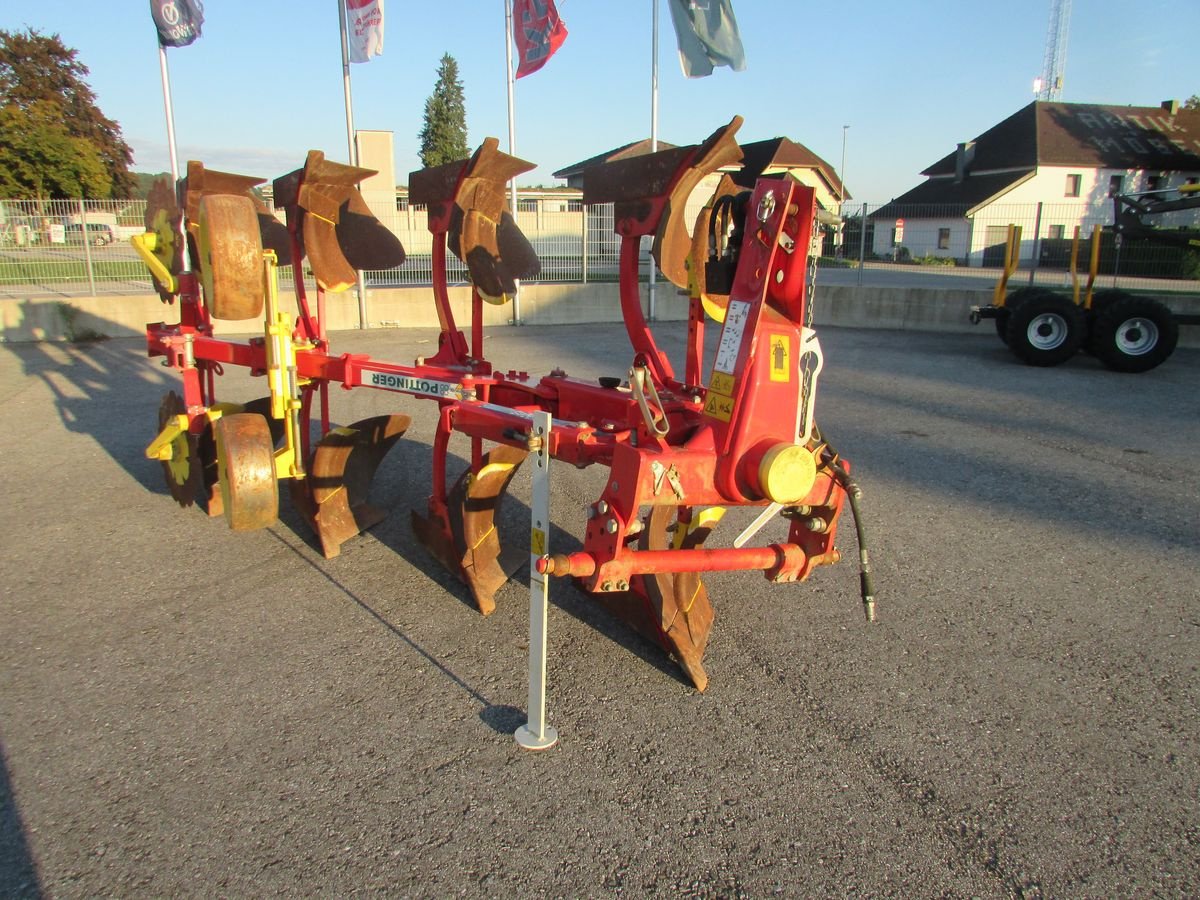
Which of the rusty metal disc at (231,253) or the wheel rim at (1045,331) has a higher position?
the rusty metal disc at (231,253)

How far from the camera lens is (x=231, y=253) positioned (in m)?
3.62

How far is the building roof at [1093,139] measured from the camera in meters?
37.2

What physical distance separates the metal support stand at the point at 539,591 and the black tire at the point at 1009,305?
10.8 metres

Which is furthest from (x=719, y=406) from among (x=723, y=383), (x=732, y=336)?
(x=732, y=336)

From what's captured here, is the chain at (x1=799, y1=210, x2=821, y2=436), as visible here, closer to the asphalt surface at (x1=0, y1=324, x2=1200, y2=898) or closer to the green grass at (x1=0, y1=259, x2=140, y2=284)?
the asphalt surface at (x1=0, y1=324, x2=1200, y2=898)

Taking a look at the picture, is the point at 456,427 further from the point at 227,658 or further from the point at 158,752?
the point at 158,752

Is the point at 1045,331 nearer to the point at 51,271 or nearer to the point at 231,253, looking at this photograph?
the point at 231,253

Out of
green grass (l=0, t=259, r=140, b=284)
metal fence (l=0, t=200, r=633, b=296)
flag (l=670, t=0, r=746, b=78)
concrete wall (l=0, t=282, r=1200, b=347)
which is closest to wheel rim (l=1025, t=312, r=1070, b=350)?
concrete wall (l=0, t=282, r=1200, b=347)

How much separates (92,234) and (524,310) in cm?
778

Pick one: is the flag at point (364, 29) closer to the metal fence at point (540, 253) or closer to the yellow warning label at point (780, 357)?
the metal fence at point (540, 253)

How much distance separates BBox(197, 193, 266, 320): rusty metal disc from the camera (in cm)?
360

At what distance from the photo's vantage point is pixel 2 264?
1484 centimetres

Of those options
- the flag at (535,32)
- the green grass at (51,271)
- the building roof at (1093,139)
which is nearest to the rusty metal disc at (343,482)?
the flag at (535,32)

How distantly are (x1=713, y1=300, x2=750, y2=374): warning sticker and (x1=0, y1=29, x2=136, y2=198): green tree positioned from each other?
1365 inches
